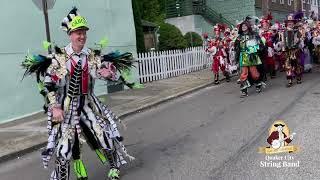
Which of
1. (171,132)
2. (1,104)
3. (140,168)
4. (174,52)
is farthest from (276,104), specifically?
(174,52)

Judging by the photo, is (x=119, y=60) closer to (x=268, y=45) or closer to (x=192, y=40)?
(x=268, y=45)

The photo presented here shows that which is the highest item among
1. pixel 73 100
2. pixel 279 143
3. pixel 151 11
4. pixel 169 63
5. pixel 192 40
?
pixel 151 11

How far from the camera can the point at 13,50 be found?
40.0ft

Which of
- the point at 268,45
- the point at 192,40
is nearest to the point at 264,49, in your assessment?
the point at 268,45

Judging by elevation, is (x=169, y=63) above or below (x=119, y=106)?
above

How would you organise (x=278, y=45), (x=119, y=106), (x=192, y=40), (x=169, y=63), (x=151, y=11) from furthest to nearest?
(x=151, y=11), (x=192, y=40), (x=169, y=63), (x=278, y=45), (x=119, y=106)

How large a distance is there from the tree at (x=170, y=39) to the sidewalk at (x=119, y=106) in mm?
3949

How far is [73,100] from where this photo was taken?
5.63m

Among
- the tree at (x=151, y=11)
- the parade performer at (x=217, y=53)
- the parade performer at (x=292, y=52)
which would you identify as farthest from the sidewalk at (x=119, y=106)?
the tree at (x=151, y=11)

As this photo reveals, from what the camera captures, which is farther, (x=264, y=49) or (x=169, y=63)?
(x=169, y=63)

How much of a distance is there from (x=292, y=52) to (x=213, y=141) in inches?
281

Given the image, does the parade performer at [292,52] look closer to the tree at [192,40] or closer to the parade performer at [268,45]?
the parade performer at [268,45]

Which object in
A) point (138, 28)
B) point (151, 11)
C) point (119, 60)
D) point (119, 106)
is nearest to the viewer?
point (119, 60)

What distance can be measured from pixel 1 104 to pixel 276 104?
242 inches
